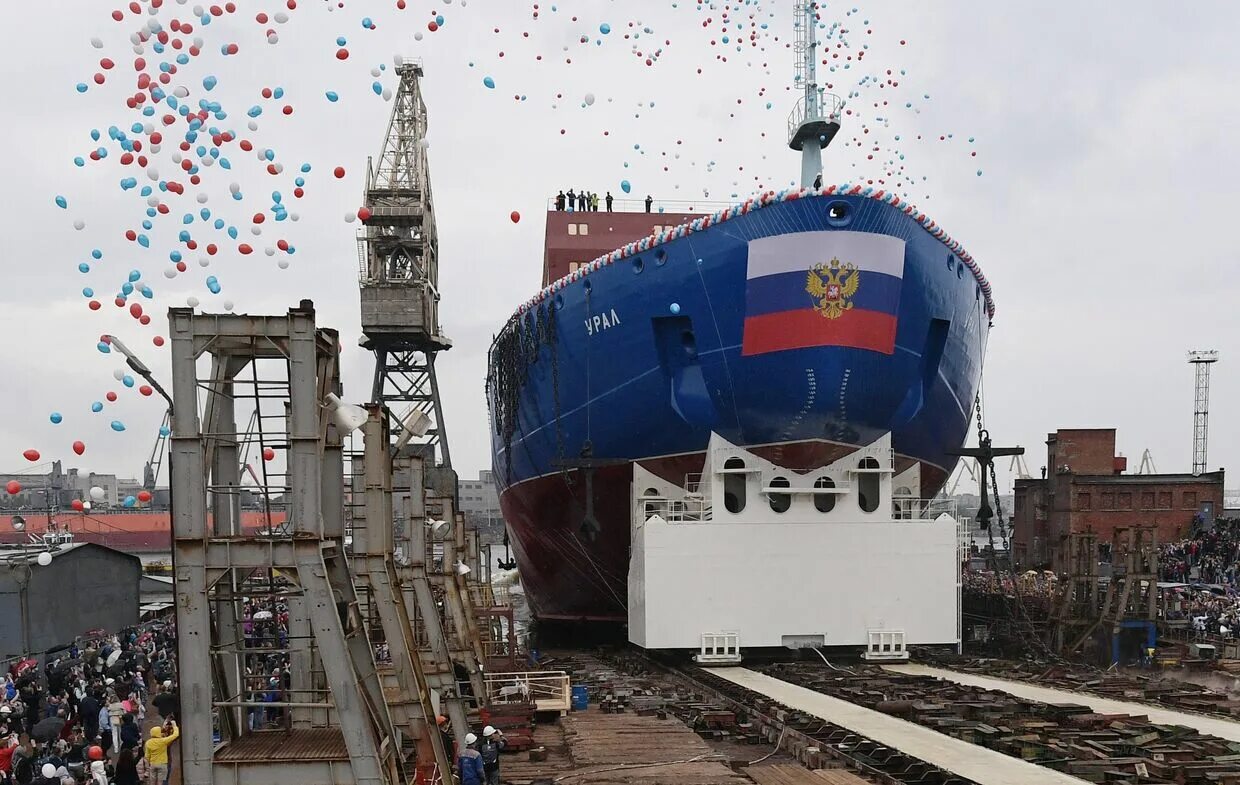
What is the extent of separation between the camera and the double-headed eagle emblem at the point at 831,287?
20047mm

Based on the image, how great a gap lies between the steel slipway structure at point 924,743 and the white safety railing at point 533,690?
300 centimetres

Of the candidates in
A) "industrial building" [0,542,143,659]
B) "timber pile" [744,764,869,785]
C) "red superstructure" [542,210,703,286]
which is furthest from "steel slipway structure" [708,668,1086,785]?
"red superstructure" [542,210,703,286]

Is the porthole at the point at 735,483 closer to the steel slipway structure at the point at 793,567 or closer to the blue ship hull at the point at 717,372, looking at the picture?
the steel slipway structure at the point at 793,567

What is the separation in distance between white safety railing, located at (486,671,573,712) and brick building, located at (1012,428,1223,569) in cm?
2843

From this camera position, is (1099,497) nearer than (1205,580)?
No

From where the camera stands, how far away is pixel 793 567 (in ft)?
66.2

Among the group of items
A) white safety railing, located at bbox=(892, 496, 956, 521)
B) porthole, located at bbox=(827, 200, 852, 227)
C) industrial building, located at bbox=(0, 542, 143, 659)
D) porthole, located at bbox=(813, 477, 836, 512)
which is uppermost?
porthole, located at bbox=(827, 200, 852, 227)

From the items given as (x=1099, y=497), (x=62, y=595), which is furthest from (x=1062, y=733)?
(x=1099, y=497)

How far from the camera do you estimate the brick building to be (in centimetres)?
4116

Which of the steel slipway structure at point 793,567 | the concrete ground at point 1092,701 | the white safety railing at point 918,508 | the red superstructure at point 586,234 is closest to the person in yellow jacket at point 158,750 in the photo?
the steel slipway structure at point 793,567

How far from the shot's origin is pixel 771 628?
66.0 feet

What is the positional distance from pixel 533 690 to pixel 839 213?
9988mm

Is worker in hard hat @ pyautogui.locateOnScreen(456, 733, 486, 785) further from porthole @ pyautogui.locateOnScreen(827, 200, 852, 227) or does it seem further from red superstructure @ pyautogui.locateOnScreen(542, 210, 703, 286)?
red superstructure @ pyautogui.locateOnScreen(542, 210, 703, 286)

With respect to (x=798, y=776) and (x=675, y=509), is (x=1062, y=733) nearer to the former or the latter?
(x=798, y=776)
